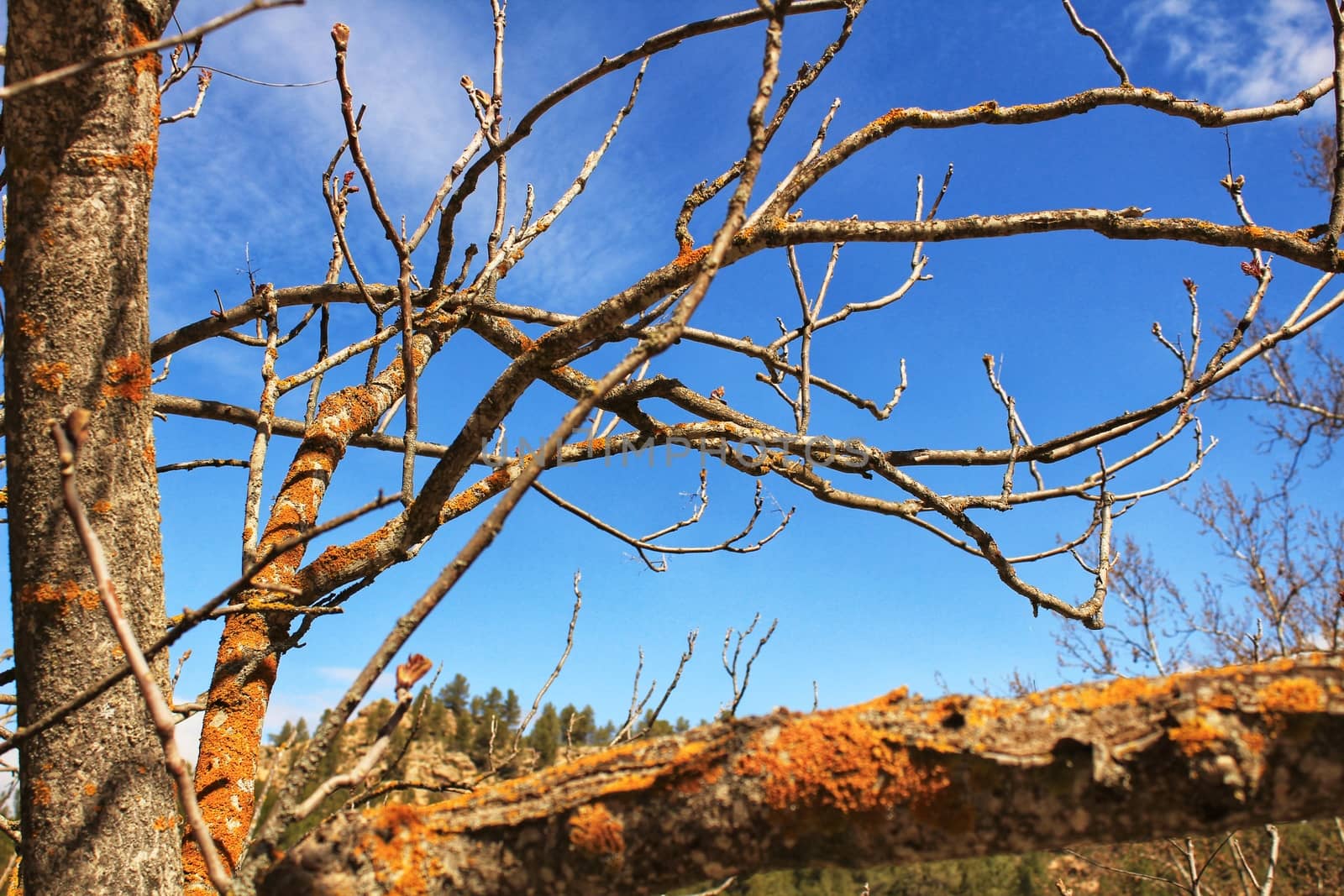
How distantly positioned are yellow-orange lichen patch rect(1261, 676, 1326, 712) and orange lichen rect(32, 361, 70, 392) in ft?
5.85

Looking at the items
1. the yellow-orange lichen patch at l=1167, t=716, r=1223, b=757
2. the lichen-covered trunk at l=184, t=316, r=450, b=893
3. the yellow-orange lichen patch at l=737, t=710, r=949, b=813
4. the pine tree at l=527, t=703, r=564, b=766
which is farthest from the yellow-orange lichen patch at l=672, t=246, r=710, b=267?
the pine tree at l=527, t=703, r=564, b=766

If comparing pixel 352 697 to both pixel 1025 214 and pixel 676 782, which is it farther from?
pixel 1025 214

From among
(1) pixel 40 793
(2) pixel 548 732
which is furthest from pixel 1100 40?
(2) pixel 548 732

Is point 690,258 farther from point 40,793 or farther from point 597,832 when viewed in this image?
point 40,793

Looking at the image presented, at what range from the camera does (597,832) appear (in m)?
0.94

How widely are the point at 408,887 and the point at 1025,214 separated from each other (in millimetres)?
1776

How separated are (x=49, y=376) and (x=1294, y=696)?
1828 millimetres

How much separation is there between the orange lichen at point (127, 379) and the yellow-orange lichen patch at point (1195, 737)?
1.63 meters

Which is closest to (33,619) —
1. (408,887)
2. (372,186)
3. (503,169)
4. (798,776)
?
(408,887)

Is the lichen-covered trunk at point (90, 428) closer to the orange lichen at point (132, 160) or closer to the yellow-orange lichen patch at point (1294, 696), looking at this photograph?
the orange lichen at point (132, 160)

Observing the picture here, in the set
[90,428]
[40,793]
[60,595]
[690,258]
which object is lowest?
[40,793]

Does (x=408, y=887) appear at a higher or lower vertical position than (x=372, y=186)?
lower

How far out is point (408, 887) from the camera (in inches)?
37.0

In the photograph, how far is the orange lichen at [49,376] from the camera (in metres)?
1.41
